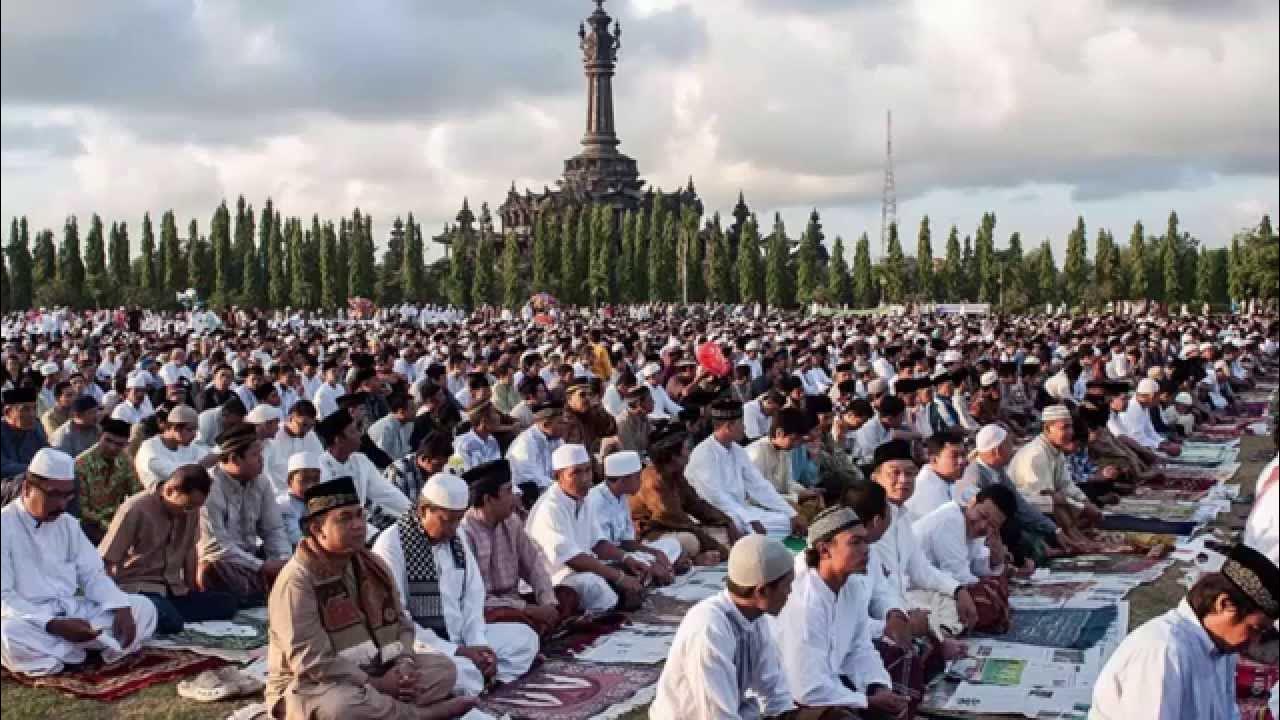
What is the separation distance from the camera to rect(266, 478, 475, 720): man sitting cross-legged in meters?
4.51

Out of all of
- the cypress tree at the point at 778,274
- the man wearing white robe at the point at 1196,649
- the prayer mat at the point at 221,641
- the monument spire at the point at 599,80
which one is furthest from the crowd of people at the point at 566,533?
the monument spire at the point at 599,80

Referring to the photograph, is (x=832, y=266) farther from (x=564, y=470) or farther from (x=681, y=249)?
(x=564, y=470)

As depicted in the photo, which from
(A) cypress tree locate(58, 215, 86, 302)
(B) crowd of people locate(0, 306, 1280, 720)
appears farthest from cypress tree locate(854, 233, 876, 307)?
(B) crowd of people locate(0, 306, 1280, 720)

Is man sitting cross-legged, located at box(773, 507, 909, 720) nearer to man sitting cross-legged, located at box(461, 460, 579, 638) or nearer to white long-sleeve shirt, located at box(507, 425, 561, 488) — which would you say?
man sitting cross-legged, located at box(461, 460, 579, 638)

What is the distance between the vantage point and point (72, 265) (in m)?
56.5

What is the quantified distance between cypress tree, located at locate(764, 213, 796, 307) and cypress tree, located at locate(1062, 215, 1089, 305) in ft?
39.2

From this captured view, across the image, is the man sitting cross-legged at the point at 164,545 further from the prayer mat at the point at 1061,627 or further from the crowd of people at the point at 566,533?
the prayer mat at the point at 1061,627

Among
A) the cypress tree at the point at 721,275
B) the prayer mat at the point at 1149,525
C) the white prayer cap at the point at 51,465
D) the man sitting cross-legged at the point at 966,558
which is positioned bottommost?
the prayer mat at the point at 1149,525

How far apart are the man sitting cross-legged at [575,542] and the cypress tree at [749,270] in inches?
1949

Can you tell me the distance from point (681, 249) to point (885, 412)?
152 feet

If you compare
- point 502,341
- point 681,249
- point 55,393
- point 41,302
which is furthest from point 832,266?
point 55,393

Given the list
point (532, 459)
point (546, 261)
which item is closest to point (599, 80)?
point (546, 261)

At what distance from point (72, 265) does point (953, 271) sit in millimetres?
38199

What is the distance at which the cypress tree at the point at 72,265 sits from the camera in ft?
183
